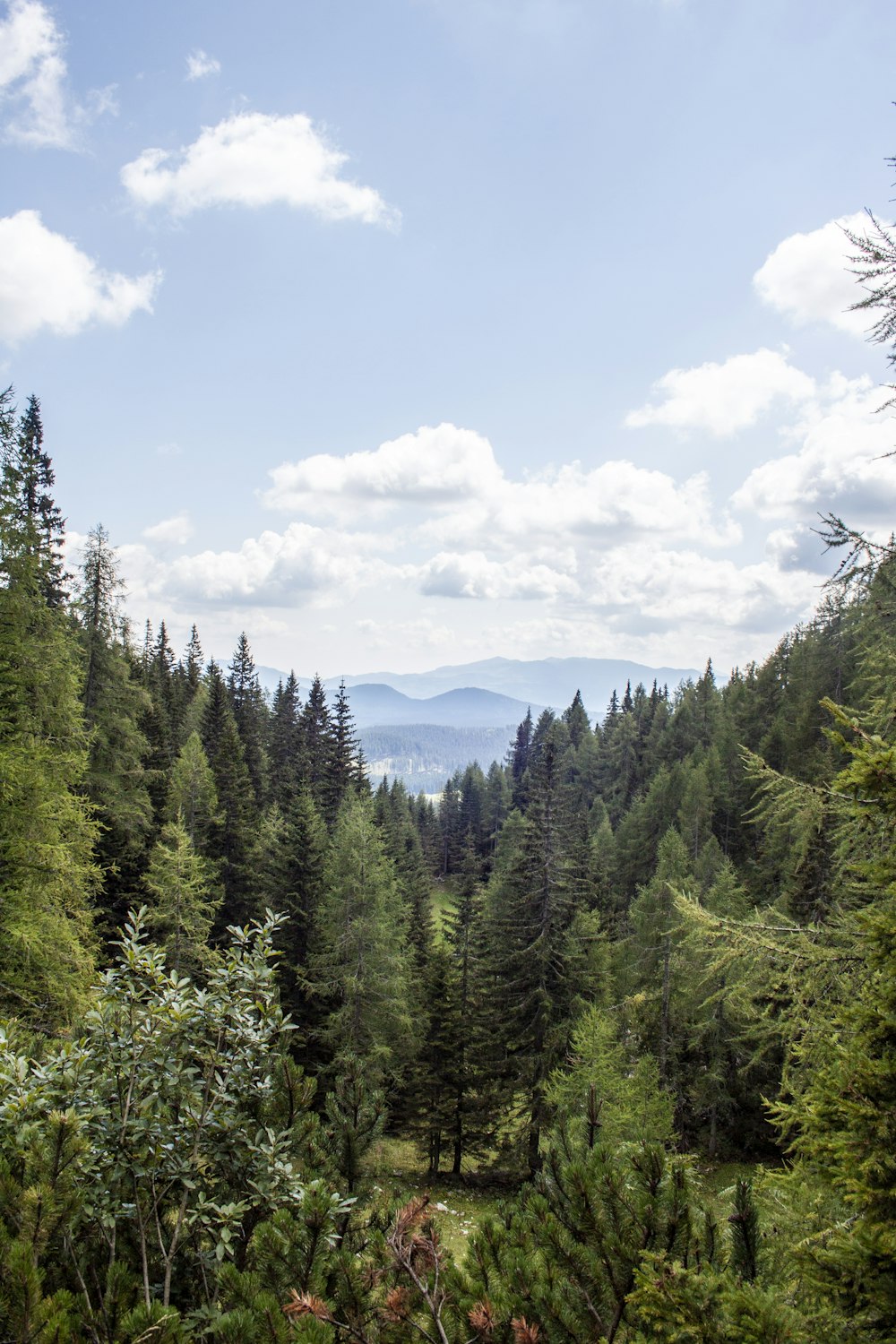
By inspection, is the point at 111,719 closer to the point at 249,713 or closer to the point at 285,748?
the point at 249,713

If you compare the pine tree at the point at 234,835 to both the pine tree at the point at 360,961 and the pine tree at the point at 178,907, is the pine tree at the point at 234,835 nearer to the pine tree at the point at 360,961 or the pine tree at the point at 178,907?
the pine tree at the point at 178,907

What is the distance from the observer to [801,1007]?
6.20 m

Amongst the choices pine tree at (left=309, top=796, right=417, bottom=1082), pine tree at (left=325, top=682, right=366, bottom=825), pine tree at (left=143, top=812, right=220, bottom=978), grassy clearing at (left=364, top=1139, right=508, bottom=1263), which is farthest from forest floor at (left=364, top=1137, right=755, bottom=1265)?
pine tree at (left=325, top=682, right=366, bottom=825)

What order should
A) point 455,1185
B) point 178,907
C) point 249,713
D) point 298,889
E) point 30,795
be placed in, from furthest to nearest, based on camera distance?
point 249,713 < point 298,889 < point 455,1185 < point 178,907 < point 30,795

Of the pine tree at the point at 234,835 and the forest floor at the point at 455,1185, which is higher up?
the pine tree at the point at 234,835

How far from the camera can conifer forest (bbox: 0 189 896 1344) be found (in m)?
3.31

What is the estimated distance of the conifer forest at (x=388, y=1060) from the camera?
331 cm

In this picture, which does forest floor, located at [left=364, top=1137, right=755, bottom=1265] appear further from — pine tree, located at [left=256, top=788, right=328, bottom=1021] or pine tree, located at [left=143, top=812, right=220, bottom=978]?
pine tree, located at [left=143, top=812, right=220, bottom=978]

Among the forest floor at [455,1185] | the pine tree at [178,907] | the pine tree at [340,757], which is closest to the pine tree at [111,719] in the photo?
the pine tree at [178,907]

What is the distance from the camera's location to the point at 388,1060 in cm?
2270

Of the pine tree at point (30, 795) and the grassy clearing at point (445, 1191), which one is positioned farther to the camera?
the grassy clearing at point (445, 1191)

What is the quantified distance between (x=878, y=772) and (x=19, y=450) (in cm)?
1486

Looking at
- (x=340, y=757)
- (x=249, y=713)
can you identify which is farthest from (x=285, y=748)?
(x=340, y=757)

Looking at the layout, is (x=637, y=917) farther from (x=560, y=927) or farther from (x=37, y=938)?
(x=37, y=938)
